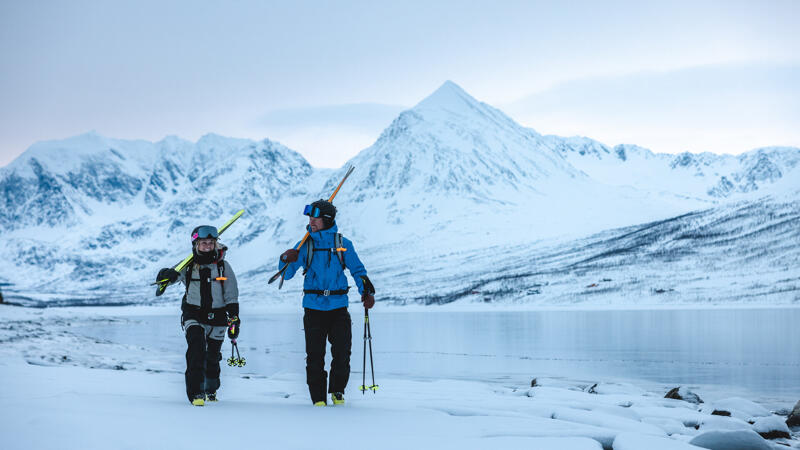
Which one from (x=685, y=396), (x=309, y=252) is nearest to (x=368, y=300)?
(x=309, y=252)

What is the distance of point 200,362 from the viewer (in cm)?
904

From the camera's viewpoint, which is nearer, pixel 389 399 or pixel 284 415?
pixel 284 415

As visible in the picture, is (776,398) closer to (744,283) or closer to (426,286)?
(744,283)

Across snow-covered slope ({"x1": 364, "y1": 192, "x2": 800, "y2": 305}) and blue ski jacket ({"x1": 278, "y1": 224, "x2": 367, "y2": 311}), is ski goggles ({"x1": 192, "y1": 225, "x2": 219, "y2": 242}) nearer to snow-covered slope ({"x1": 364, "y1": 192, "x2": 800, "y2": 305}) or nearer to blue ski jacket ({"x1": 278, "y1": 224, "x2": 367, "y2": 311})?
blue ski jacket ({"x1": 278, "y1": 224, "x2": 367, "y2": 311})

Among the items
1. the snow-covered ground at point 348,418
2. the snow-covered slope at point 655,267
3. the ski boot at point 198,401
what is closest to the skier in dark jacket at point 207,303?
the ski boot at point 198,401

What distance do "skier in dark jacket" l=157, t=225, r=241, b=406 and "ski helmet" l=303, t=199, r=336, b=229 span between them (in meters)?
1.30

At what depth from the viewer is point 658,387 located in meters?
16.1

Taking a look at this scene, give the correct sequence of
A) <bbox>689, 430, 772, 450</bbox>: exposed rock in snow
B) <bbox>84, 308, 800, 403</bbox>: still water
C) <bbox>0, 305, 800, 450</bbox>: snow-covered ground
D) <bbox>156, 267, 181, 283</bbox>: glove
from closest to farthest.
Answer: <bbox>0, 305, 800, 450</bbox>: snow-covered ground < <bbox>689, 430, 772, 450</bbox>: exposed rock in snow < <bbox>156, 267, 181, 283</bbox>: glove < <bbox>84, 308, 800, 403</bbox>: still water

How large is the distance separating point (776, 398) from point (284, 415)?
36.8ft

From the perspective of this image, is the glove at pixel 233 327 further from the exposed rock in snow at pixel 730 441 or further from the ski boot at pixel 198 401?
the exposed rock in snow at pixel 730 441

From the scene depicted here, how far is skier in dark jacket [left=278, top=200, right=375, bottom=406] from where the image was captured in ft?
30.2

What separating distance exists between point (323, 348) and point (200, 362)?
63.1 inches

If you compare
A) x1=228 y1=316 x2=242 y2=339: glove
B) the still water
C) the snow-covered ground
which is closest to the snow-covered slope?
the still water

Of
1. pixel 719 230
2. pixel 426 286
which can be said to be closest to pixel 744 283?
pixel 719 230
